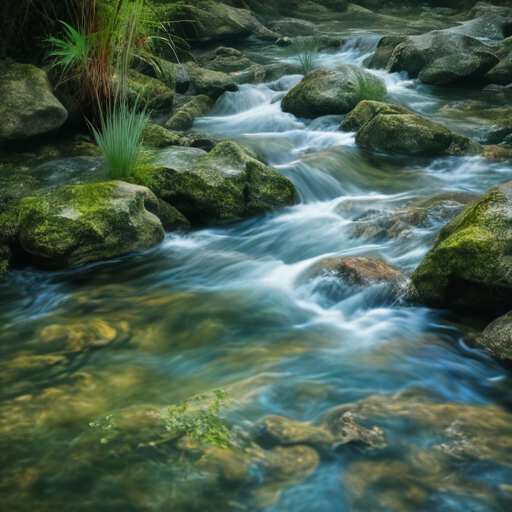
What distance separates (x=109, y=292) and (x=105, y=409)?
1.71 metres

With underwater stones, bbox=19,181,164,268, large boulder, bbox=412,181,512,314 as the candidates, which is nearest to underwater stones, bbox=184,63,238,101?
underwater stones, bbox=19,181,164,268

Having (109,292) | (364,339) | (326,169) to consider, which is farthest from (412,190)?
(109,292)

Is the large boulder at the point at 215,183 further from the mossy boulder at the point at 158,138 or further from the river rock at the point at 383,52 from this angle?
the river rock at the point at 383,52

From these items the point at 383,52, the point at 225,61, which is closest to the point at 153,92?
the point at 225,61

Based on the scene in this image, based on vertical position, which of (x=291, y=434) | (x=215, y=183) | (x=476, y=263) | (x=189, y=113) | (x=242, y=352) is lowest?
(x=242, y=352)

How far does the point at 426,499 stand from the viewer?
2289mm

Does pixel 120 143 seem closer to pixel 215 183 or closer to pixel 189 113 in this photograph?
pixel 215 183

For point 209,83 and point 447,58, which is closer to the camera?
point 209,83

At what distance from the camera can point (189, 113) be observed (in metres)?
8.73

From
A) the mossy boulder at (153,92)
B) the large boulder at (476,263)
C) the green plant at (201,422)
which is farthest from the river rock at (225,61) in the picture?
the green plant at (201,422)

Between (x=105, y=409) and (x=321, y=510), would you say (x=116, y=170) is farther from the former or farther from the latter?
(x=321, y=510)

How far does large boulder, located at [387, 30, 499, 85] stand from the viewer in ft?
37.2

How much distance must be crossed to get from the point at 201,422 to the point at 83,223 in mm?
2482

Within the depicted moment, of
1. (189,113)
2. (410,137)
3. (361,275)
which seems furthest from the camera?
(189,113)
